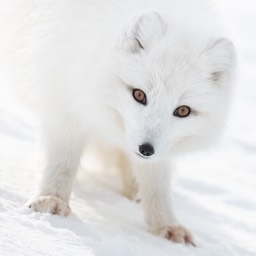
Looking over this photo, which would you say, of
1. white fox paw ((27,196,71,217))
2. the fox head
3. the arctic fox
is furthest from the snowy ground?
the fox head

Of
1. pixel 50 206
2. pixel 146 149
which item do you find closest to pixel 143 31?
pixel 146 149

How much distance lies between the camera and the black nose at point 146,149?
3.64 m

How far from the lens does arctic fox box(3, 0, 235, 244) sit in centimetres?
376

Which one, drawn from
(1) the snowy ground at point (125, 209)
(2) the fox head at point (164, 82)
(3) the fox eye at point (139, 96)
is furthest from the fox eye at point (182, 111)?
(1) the snowy ground at point (125, 209)

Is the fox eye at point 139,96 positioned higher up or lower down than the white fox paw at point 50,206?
higher up

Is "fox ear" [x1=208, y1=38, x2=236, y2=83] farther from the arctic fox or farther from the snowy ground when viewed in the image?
the snowy ground

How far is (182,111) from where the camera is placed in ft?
12.6

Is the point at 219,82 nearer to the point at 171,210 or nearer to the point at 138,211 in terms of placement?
the point at 171,210

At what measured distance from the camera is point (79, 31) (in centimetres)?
414

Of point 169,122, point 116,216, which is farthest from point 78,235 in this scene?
point 116,216

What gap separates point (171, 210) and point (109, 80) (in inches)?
48.9

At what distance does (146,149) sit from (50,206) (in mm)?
779

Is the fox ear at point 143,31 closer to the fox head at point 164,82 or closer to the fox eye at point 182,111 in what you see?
the fox head at point 164,82

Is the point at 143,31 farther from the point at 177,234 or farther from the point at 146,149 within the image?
the point at 177,234
